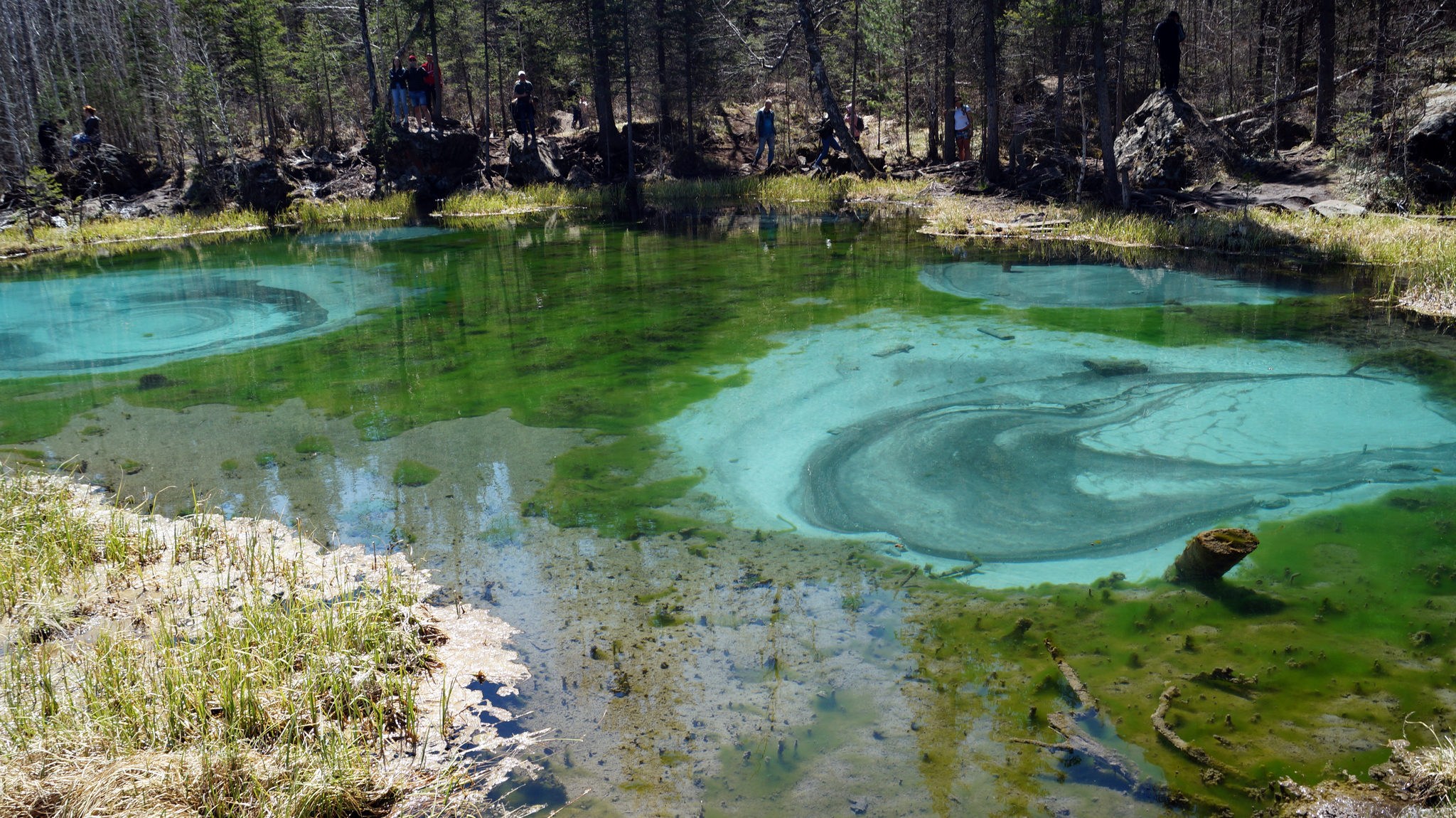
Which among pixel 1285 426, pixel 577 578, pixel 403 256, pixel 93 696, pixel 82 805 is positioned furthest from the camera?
pixel 403 256

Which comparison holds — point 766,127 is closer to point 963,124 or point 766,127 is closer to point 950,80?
point 950,80

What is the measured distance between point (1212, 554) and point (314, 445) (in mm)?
5789

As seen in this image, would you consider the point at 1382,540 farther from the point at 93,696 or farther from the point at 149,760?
the point at 93,696

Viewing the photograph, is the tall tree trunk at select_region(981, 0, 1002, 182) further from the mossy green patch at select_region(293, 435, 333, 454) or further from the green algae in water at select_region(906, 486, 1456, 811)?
the mossy green patch at select_region(293, 435, 333, 454)

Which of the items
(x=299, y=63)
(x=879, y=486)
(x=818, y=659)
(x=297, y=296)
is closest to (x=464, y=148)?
(x=299, y=63)

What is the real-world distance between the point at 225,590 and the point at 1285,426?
659 cm

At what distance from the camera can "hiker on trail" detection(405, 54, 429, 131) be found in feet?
75.5

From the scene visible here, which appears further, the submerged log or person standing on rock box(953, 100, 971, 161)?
person standing on rock box(953, 100, 971, 161)

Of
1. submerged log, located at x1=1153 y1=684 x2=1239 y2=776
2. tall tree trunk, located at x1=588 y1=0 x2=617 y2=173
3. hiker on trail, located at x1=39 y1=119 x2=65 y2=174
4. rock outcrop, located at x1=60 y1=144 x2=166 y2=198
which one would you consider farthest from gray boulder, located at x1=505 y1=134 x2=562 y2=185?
submerged log, located at x1=1153 y1=684 x2=1239 y2=776

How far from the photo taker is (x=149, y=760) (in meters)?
2.59

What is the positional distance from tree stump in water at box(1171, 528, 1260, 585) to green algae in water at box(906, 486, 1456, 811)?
0.34ft

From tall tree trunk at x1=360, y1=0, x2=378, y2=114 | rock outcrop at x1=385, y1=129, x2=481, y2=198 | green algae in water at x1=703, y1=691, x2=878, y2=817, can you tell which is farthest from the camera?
rock outcrop at x1=385, y1=129, x2=481, y2=198

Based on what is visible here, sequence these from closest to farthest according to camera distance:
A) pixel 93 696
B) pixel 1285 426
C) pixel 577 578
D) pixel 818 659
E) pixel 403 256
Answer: pixel 93 696
pixel 818 659
pixel 577 578
pixel 1285 426
pixel 403 256

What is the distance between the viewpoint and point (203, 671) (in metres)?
3.02
